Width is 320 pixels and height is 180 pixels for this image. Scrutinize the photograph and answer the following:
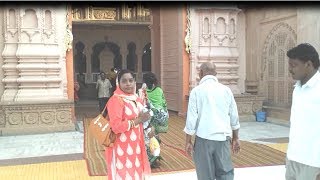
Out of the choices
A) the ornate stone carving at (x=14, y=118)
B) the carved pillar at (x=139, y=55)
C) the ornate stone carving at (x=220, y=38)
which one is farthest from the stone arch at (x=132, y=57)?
the ornate stone carving at (x=14, y=118)

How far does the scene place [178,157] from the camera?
5.77 meters

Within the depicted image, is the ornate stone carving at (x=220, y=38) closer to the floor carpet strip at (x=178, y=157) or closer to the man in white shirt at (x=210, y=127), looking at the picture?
the floor carpet strip at (x=178, y=157)

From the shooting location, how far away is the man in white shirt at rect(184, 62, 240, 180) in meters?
3.19

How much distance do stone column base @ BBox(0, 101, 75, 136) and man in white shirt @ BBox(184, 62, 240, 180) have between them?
5646mm

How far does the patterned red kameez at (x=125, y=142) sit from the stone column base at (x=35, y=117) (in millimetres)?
5570

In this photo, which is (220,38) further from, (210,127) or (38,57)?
(210,127)

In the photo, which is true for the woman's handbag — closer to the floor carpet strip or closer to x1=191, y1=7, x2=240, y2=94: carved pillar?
the floor carpet strip

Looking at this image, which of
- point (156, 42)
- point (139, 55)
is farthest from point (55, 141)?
point (139, 55)

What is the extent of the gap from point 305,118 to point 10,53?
7638mm

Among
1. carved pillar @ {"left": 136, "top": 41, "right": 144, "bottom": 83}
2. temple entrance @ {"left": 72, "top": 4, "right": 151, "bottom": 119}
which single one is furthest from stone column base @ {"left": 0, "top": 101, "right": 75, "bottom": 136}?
carved pillar @ {"left": 136, "top": 41, "right": 144, "bottom": 83}

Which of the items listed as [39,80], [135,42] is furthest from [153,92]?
[135,42]

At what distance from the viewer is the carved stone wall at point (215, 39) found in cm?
1012

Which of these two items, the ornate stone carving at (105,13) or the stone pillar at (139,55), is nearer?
the ornate stone carving at (105,13)

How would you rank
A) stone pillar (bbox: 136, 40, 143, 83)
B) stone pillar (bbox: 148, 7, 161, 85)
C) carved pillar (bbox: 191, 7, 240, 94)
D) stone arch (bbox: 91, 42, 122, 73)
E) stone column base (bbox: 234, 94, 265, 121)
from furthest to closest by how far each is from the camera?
stone arch (bbox: 91, 42, 122, 73)
stone pillar (bbox: 136, 40, 143, 83)
stone pillar (bbox: 148, 7, 161, 85)
carved pillar (bbox: 191, 7, 240, 94)
stone column base (bbox: 234, 94, 265, 121)
